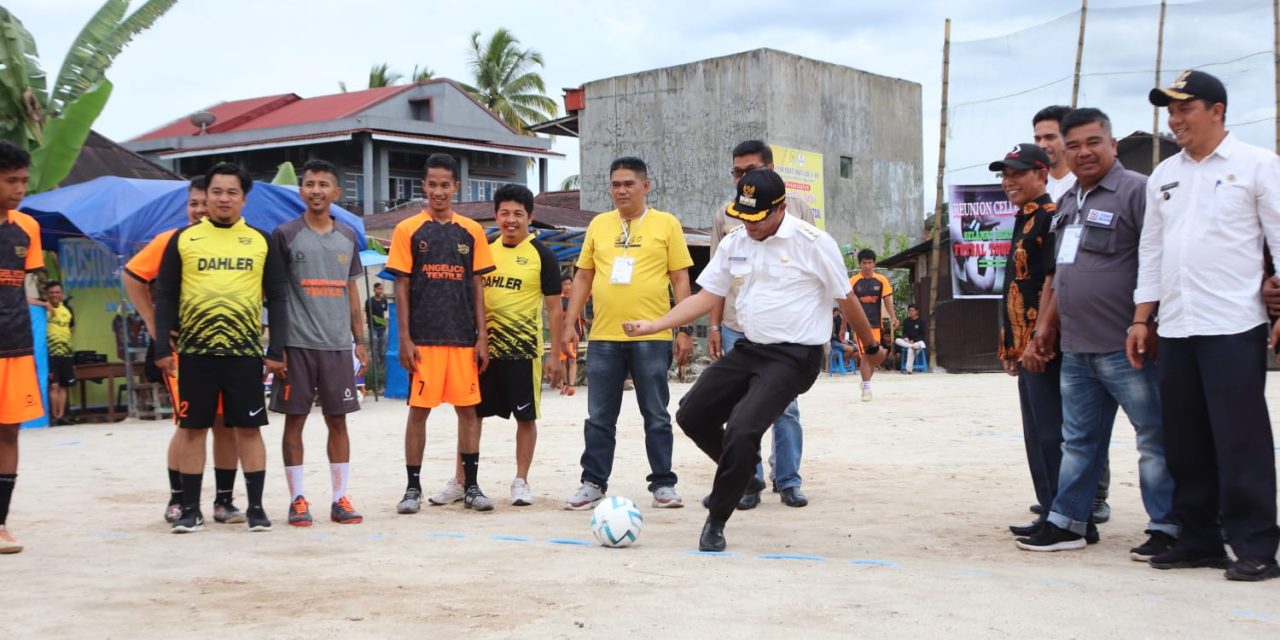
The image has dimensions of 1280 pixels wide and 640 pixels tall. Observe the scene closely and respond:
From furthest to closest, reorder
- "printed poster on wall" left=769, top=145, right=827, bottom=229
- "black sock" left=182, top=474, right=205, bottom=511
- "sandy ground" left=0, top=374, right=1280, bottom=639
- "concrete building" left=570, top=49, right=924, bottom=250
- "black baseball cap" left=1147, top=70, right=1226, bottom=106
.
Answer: "concrete building" left=570, top=49, right=924, bottom=250
"printed poster on wall" left=769, top=145, right=827, bottom=229
"black sock" left=182, top=474, right=205, bottom=511
"black baseball cap" left=1147, top=70, right=1226, bottom=106
"sandy ground" left=0, top=374, right=1280, bottom=639

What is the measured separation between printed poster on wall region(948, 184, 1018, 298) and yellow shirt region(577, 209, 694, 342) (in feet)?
60.9

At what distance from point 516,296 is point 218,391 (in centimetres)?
193

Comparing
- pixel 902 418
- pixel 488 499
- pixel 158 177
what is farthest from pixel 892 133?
pixel 488 499

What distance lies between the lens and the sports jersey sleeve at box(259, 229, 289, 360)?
22.6ft

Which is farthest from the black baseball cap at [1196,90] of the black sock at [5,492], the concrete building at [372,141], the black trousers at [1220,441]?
the concrete building at [372,141]

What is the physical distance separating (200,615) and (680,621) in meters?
1.81

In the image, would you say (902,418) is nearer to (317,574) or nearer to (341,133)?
(317,574)

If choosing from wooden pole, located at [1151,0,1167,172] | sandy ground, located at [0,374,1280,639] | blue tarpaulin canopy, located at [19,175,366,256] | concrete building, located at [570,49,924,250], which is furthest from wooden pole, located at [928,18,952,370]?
sandy ground, located at [0,374,1280,639]

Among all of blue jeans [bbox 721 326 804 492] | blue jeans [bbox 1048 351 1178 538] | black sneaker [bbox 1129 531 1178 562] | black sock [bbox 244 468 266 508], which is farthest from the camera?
blue jeans [bbox 721 326 804 492]

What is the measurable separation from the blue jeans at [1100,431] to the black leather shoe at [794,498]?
1.78 m

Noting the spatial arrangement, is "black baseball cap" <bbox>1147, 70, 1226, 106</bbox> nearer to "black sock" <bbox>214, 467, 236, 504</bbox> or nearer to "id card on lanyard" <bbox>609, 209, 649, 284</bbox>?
"id card on lanyard" <bbox>609, 209, 649, 284</bbox>

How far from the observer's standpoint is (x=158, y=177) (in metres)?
21.0

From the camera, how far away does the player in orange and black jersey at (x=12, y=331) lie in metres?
6.23

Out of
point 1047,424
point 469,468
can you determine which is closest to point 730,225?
point 469,468
